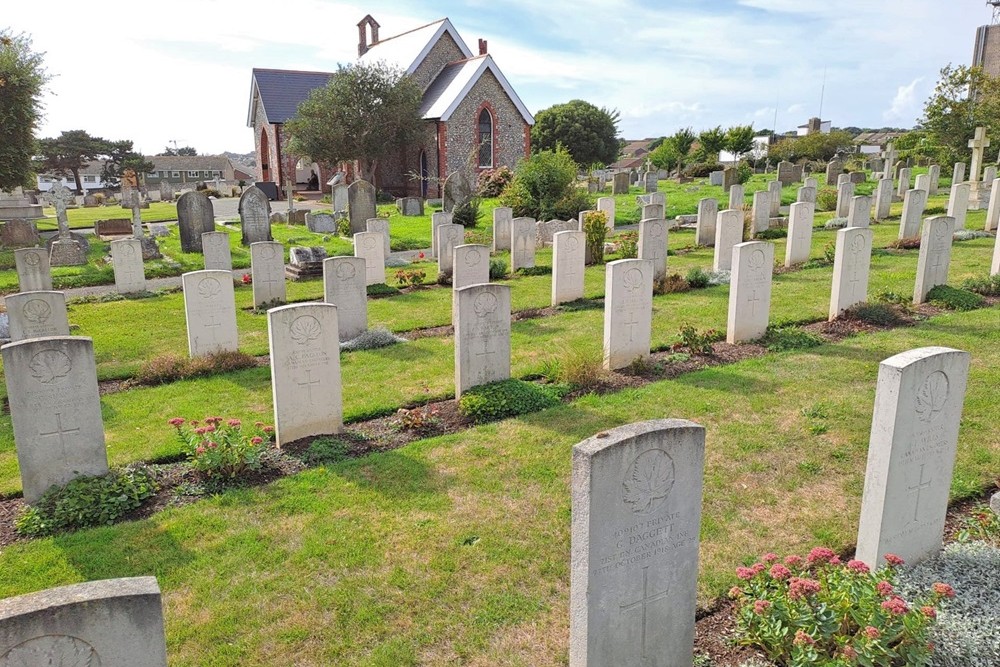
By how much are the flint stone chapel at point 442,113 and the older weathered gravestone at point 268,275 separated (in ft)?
79.7

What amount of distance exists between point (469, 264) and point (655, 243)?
4.30m

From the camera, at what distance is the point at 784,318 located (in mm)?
11430

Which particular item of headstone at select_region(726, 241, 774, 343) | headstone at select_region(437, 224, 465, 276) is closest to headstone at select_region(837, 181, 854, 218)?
headstone at select_region(437, 224, 465, 276)

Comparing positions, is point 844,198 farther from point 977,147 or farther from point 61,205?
point 61,205

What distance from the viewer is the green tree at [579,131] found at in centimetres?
5216

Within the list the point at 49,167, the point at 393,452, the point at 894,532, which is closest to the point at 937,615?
the point at 894,532

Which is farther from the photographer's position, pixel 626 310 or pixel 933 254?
pixel 933 254

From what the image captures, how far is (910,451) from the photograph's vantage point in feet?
15.3

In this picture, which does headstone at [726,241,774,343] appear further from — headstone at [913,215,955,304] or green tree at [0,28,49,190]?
green tree at [0,28,49,190]

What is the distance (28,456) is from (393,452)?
3.05 meters

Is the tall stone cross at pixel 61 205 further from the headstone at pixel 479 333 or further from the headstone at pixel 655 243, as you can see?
the headstone at pixel 479 333

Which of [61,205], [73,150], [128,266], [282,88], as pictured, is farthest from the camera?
[73,150]

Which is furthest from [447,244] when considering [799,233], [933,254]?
[933,254]

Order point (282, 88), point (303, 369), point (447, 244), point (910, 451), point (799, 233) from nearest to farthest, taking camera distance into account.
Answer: point (910, 451)
point (303, 369)
point (799, 233)
point (447, 244)
point (282, 88)
